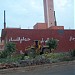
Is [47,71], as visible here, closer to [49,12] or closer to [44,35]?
[44,35]

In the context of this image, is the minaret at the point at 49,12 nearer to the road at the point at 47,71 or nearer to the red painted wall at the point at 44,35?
the red painted wall at the point at 44,35

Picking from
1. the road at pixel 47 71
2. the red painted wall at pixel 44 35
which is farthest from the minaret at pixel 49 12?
the road at pixel 47 71

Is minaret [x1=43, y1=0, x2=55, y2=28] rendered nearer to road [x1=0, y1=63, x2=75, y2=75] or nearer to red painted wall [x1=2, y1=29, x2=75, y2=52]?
red painted wall [x1=2, y1=29, x2=75, y2=52]

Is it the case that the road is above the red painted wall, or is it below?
below

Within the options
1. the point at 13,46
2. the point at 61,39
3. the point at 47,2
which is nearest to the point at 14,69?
the point at 13,46

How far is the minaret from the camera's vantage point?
50606mm

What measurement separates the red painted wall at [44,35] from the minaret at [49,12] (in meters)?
17.3

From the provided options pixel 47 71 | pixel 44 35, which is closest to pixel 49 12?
pixel 44 35

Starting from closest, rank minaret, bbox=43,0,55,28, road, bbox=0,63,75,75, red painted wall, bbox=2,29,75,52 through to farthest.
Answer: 1. road, bbox=0,63,75,75
2. red painted wall, bbox=2,29,75,52
3. minaret, bbox=43,0,55,28

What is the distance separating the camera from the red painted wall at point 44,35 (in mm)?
31972

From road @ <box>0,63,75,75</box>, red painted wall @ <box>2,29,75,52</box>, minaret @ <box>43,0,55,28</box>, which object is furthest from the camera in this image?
minaret @ <box>43,0,55,28</box>

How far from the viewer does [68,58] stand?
70.8ft

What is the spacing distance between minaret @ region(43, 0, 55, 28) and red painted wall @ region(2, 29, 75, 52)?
1725 centimetres

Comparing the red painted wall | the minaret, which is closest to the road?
the red painted wall
